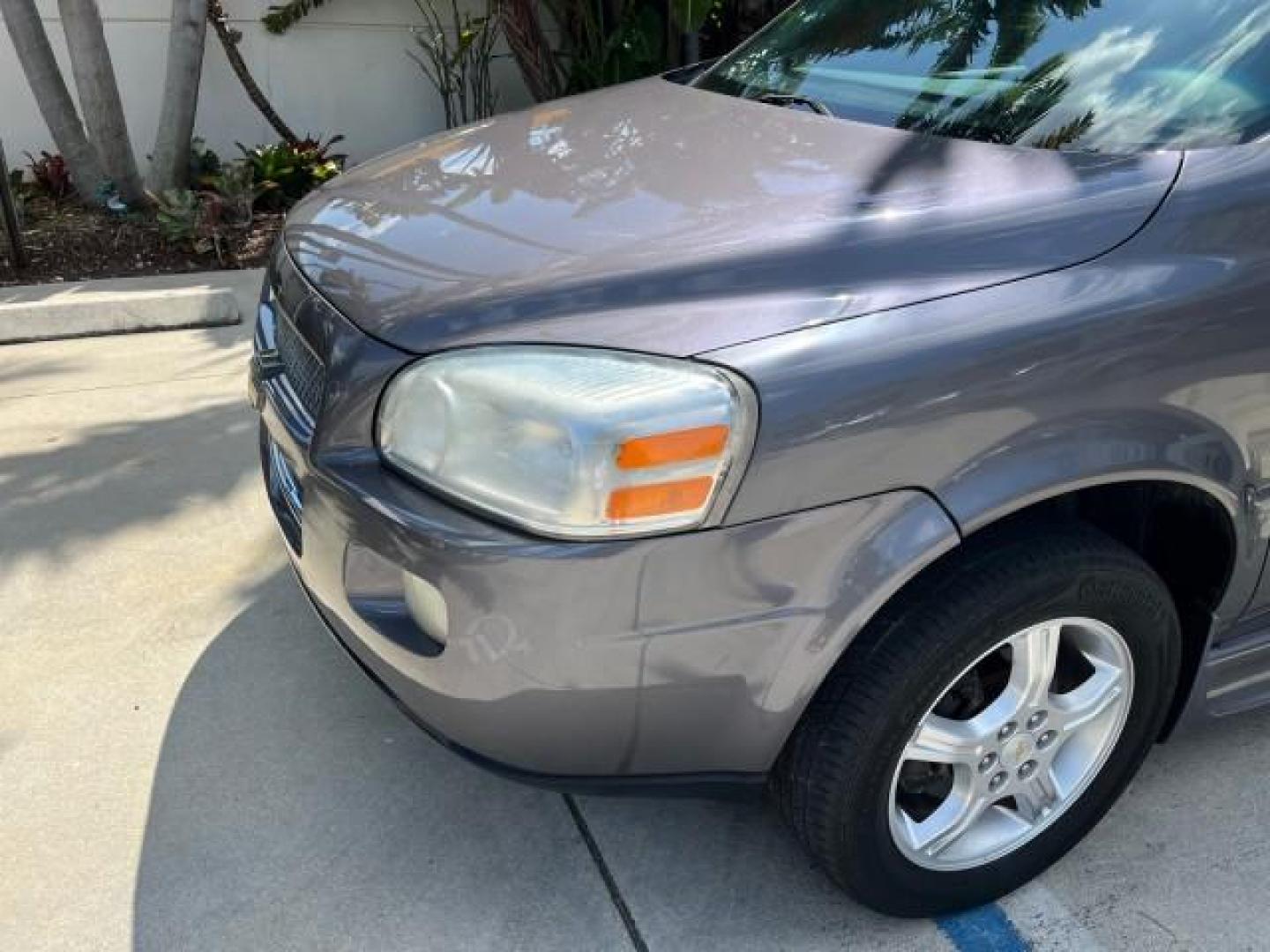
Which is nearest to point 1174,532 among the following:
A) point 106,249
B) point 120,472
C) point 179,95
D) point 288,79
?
point 120,472

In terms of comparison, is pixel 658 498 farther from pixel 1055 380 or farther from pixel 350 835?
pixel 350 835

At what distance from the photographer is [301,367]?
2.11m

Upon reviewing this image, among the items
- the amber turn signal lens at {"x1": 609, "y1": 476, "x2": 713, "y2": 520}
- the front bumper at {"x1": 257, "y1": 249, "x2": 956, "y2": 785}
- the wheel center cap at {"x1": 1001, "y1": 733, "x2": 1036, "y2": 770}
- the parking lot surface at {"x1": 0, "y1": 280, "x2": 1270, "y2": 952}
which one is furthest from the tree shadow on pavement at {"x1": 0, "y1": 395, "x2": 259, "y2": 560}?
the wheel center cap at {"x1": 1001, "y1": 733, "x2": 1036, "y2": 770}

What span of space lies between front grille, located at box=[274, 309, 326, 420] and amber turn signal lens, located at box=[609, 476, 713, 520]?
61 cm

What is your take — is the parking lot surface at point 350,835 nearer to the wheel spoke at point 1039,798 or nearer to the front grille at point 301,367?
the wheel spoke at point 1039,798

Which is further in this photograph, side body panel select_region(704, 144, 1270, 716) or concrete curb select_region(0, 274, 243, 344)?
concrete curb select_region(0, 274, 243, 344)

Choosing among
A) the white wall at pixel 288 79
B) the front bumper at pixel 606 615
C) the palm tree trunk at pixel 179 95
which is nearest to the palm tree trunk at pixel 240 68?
the white wall at pixel 288 79

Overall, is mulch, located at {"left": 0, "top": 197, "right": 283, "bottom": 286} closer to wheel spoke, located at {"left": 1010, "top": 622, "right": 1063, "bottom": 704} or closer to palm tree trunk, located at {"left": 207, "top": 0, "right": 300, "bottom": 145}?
palm tree trunk, located at {"left": 207, "top": 0, "right": 300, "bottom": 145}

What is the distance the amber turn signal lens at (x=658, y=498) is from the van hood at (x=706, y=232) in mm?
193

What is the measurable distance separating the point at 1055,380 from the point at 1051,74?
891 mm

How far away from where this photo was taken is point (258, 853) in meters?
2.22

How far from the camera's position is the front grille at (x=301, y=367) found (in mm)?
1990

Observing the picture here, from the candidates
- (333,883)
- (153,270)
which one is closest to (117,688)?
(333,883)

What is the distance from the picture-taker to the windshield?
6.69ft
